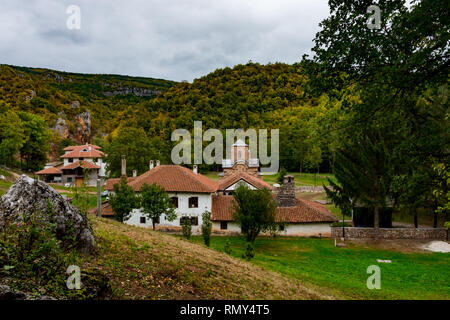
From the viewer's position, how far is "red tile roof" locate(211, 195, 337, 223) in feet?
96.6

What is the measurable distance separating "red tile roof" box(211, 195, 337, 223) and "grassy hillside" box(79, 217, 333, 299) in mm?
19395

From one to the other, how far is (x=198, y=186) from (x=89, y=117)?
76012mm

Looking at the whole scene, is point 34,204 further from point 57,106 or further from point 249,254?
point 57,106

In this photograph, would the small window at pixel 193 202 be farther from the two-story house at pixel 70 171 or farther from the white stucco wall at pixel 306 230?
the two-story house at pixel 70 171

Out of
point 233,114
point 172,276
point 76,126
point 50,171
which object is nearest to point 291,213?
point 172,276

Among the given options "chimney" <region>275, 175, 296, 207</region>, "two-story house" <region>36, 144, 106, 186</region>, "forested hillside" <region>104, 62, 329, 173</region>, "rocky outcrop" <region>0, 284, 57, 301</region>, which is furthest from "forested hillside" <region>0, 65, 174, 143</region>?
"rocky outcrop" <region>0, 284, 57, 301</region>

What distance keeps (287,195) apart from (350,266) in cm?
1362

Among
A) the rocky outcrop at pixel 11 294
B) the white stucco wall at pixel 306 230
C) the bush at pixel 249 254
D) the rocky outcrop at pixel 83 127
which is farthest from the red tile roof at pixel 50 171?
the rocky outcrop at pixel 11 294

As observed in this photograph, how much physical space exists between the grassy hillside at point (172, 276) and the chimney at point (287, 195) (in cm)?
2244

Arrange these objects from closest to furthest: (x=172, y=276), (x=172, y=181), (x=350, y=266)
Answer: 1. (x=172, y=276)
2. (x=350, y=266)
3. (x=172, y=181)

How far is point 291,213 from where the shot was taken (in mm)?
30547

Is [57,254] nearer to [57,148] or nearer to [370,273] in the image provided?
[370,273]

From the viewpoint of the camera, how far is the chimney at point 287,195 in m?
31.9
